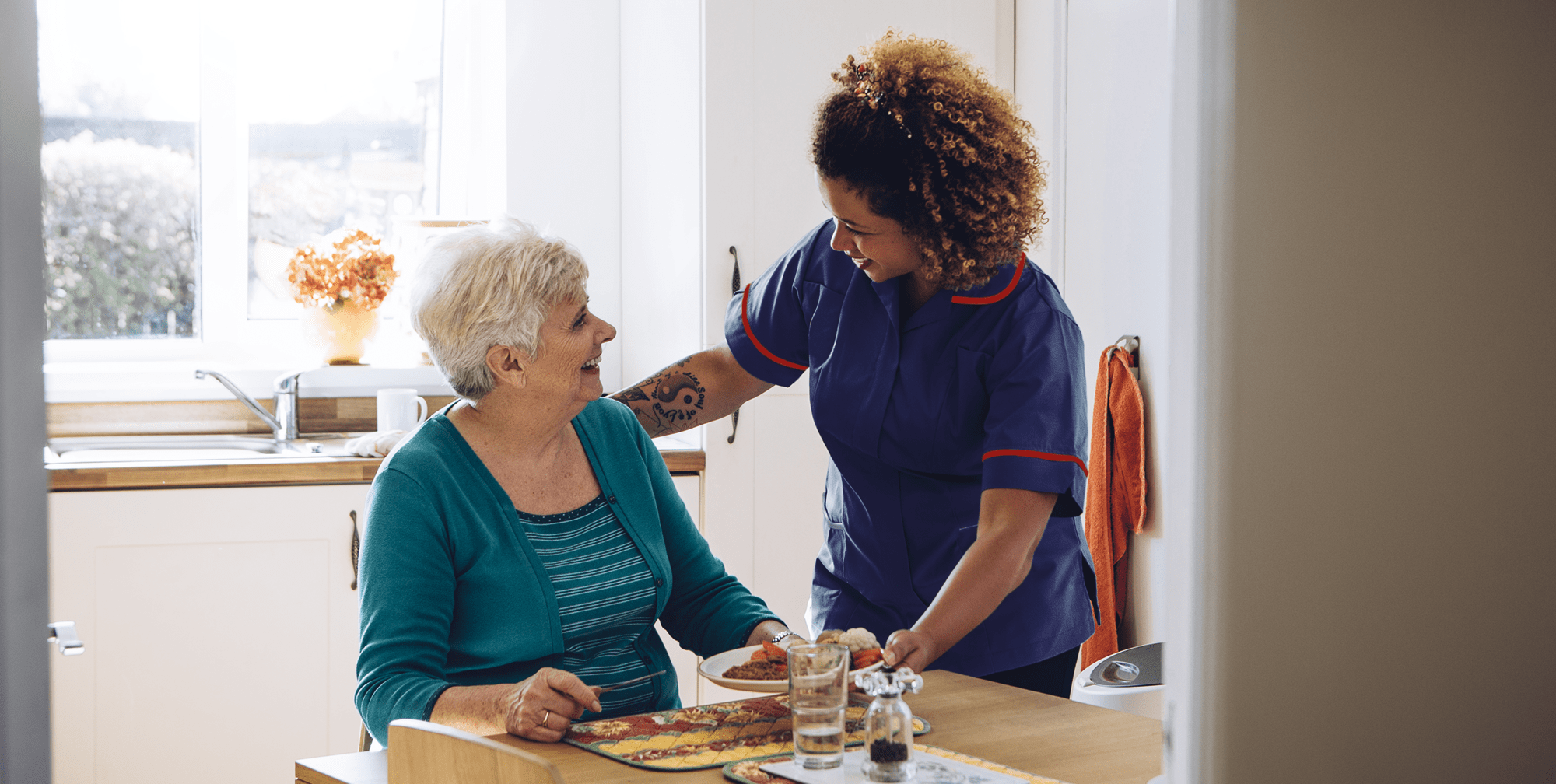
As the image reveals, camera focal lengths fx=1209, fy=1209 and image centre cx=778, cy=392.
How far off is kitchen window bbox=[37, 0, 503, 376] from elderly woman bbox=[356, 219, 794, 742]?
1.92 meters

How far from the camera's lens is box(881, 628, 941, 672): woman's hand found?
1294mm

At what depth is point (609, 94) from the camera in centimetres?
345

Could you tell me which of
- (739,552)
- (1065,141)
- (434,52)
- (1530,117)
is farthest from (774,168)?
(1530,117)

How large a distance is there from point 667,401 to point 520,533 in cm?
46

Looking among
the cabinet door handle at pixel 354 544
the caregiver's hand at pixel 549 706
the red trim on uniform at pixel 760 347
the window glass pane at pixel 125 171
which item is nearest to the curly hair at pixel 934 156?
the red trim on uniform at pixel 760 347

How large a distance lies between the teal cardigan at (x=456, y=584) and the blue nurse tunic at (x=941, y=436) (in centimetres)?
21

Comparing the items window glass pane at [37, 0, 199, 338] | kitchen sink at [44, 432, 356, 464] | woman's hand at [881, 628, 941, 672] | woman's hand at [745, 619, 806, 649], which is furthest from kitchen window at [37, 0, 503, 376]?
woman's hand at [881, 628, 941, 672]

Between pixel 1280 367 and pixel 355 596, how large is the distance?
8.67 ft

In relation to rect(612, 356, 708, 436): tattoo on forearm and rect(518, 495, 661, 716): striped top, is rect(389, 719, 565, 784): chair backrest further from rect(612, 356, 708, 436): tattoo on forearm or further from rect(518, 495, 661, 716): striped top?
rect(612, 356, 708, 436): tattoo on forearm

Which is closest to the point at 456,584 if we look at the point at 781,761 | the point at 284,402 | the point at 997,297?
the point at 781,761

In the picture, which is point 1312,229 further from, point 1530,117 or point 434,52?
point 434,52

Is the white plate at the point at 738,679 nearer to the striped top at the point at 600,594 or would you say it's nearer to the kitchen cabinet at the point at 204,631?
the striped top at the point at 600,594

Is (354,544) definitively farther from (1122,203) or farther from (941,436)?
(1122,203)

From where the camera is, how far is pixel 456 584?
1.42 meters
